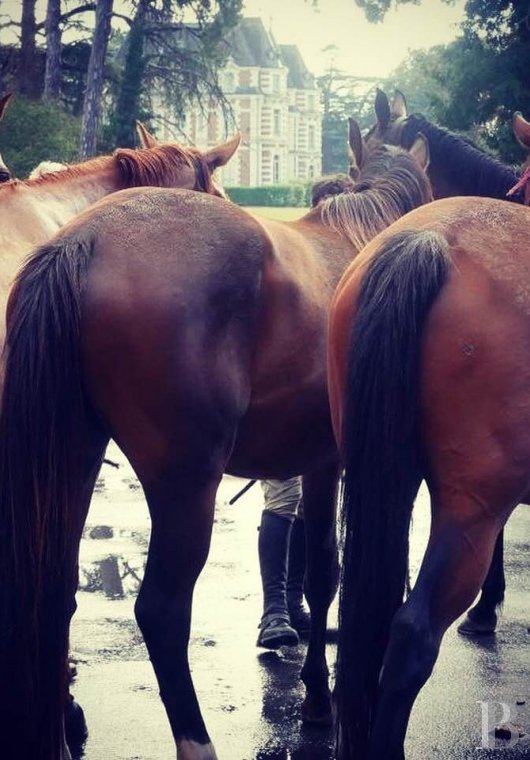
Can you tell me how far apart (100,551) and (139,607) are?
375 cm

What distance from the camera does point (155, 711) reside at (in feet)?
16.3

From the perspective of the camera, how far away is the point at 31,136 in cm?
2209

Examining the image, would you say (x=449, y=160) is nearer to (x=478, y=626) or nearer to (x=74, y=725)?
(x=478, y=626)

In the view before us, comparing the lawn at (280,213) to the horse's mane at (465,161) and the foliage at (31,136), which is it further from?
the foliage at (31,136)

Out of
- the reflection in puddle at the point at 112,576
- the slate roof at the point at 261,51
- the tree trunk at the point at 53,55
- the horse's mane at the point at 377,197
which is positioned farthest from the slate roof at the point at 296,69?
the horse's mane at the point at 377,197

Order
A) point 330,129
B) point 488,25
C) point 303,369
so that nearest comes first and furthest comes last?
point 303,369, point 488,25, point 330,129

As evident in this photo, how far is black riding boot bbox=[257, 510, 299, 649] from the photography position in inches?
232

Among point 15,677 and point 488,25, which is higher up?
point 488,25

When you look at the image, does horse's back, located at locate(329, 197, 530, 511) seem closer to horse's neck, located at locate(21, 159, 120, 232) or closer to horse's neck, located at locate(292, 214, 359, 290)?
horse's neck, located at locate(292, 214, 359, 290)

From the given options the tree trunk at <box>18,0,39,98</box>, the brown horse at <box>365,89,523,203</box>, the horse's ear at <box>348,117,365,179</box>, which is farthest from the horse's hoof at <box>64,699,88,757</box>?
the tree trunk at <box>18,0,39,98</box>

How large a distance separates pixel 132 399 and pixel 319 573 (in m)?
1.53

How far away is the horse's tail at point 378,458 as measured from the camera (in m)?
3.54

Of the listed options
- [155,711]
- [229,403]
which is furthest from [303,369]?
[155,711]

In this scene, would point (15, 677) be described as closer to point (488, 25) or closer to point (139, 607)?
point (139, 607)
